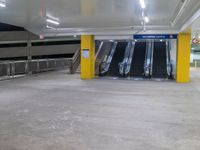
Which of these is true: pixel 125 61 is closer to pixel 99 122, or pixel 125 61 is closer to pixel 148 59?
pixel 148 59

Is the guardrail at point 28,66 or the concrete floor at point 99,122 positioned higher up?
the guardrail at point 28,66

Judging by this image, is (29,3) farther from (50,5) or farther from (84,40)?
(84,40)

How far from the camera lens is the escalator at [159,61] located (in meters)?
13.7

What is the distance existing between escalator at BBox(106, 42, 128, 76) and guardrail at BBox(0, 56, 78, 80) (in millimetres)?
2654

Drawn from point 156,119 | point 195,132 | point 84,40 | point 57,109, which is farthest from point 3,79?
point 195,132

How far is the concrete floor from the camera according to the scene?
147 inches

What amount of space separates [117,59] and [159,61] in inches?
110

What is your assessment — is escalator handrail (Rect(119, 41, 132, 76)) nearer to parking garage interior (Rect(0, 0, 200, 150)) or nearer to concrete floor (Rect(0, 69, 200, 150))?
parking garage interior (Rect(0, 0, 200, 150))

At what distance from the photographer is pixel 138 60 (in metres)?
15.5

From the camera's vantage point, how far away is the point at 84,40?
13125mm

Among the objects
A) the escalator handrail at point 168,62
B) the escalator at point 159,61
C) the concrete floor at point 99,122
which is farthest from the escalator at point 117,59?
the concrete floor at point 99,122

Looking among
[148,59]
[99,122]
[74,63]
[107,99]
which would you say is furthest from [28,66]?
[99,122]

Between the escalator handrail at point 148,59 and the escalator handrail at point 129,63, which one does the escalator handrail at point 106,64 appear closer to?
the escalator handrail at point 129,63

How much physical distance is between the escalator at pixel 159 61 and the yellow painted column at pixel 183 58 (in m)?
1.58
